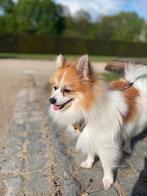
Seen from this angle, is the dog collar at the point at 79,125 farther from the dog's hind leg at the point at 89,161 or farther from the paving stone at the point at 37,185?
the paving stone at the point at 37,185

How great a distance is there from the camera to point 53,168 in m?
3.62

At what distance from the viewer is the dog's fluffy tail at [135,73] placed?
412 cm

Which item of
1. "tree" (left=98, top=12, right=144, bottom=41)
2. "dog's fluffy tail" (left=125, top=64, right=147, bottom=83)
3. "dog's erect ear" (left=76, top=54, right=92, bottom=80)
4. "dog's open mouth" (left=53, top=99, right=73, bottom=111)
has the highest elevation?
"dog's erect ear" (left=76, top=54, right=92, bottom=80)

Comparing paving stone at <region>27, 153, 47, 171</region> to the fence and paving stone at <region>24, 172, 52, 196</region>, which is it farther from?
the fence

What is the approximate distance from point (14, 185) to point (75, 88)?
45.3 inches

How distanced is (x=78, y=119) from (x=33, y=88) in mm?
5639

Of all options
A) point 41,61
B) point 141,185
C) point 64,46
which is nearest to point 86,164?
point 141,185

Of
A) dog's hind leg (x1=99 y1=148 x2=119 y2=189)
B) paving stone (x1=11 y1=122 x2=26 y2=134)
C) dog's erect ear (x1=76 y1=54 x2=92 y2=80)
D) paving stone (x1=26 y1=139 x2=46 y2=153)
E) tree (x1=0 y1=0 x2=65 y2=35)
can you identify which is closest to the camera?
dog's erect ear (x1=76 y1=54 x2=92 y2=80)

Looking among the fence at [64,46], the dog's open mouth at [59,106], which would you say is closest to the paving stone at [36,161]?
the dog's open mouth at [59,106]

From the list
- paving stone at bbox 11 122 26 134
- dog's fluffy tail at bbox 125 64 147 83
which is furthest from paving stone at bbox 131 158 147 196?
paving stone at bbox 11 122 26 134

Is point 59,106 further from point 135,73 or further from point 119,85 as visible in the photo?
point 135,73

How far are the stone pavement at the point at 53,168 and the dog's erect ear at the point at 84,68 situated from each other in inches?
43.0

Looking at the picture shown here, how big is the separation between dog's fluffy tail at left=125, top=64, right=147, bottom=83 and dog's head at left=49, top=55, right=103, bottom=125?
39.2 inches

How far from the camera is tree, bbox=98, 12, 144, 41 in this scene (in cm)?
6631
